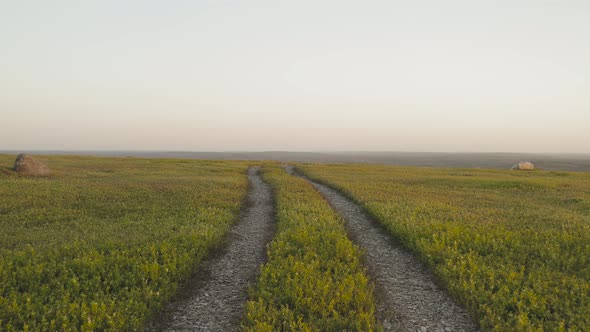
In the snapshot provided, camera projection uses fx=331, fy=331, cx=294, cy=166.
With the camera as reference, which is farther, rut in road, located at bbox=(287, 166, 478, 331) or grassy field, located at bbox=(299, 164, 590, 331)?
grassy field, located at bbox=(299, 164, 590, 331)

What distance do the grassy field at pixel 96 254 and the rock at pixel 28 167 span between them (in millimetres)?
15727

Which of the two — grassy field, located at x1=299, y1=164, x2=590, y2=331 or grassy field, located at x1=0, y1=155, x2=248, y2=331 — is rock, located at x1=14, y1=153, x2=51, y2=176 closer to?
grassy field, located at x1=0, y1=155, x2=248, y2=331

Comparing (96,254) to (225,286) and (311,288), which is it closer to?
(225,286)

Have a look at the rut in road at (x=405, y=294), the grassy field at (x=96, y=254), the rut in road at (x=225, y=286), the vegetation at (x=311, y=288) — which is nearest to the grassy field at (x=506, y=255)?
the rut in road at (x=405, y=294)

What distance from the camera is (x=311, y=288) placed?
9.74 meters

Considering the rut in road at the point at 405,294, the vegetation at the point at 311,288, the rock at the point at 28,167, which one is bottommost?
the rut in road at the point at 405,294

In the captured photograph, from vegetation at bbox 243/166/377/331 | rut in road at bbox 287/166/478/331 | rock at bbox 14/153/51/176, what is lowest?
rut in road at bbox 287/166/478/331

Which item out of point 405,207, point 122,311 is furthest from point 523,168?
point 122,311

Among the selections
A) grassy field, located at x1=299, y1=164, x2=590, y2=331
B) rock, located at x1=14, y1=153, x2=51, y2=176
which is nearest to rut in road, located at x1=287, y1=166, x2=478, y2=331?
grassy field, located at x1=299, y1=164, x2=590, y2=331

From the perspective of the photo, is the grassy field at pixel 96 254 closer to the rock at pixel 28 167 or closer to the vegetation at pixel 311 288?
the vegetation at pixel 311 288

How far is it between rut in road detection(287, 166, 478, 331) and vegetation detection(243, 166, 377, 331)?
0.57 meters

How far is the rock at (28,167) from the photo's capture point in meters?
37.8

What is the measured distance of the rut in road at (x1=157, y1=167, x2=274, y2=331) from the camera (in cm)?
879

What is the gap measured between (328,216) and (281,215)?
2.78 meters
